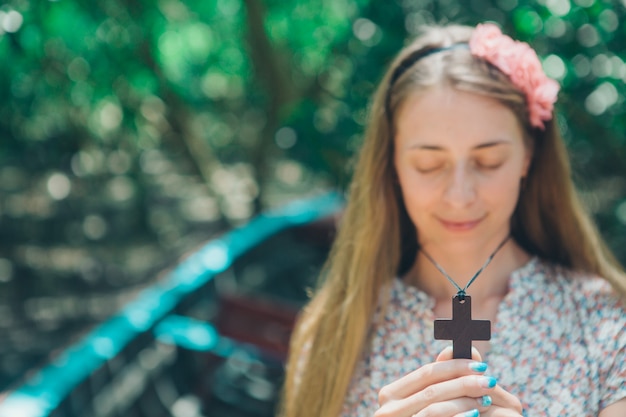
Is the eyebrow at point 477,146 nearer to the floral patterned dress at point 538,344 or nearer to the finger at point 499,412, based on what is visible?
the floral patterned dress at point 538,344

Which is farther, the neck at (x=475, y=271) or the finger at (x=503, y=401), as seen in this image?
the neck at (x=475, y=271)

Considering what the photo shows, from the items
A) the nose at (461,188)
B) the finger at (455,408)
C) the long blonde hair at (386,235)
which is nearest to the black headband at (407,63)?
the long blonde hair at (386,235)

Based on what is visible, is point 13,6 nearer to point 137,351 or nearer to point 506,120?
point 137,351

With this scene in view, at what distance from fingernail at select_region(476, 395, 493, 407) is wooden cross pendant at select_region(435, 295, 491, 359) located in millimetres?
72

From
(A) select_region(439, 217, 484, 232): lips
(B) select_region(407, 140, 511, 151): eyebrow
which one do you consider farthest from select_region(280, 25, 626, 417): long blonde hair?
(A) select_region(439, 217, 484, 232): lips

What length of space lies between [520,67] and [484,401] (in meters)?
0.83

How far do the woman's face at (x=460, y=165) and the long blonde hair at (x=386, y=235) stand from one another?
0.07 m

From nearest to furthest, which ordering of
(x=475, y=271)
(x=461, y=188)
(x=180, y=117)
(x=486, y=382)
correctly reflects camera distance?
(x=486, y=382)
(x=461, y=188)
(x=475, y=271)
(x=180, y=117)

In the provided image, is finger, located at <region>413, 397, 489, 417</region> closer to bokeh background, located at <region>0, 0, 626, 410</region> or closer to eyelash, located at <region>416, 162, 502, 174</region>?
eyelash, located at <region>416, 162, 502, 174</region>

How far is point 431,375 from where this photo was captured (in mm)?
1417

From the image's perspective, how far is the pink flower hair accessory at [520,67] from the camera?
1872mm

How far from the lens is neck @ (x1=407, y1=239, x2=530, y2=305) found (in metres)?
1.87

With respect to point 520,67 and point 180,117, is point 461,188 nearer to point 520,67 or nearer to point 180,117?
point 520,67

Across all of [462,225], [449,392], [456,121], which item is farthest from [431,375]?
[456,121]
